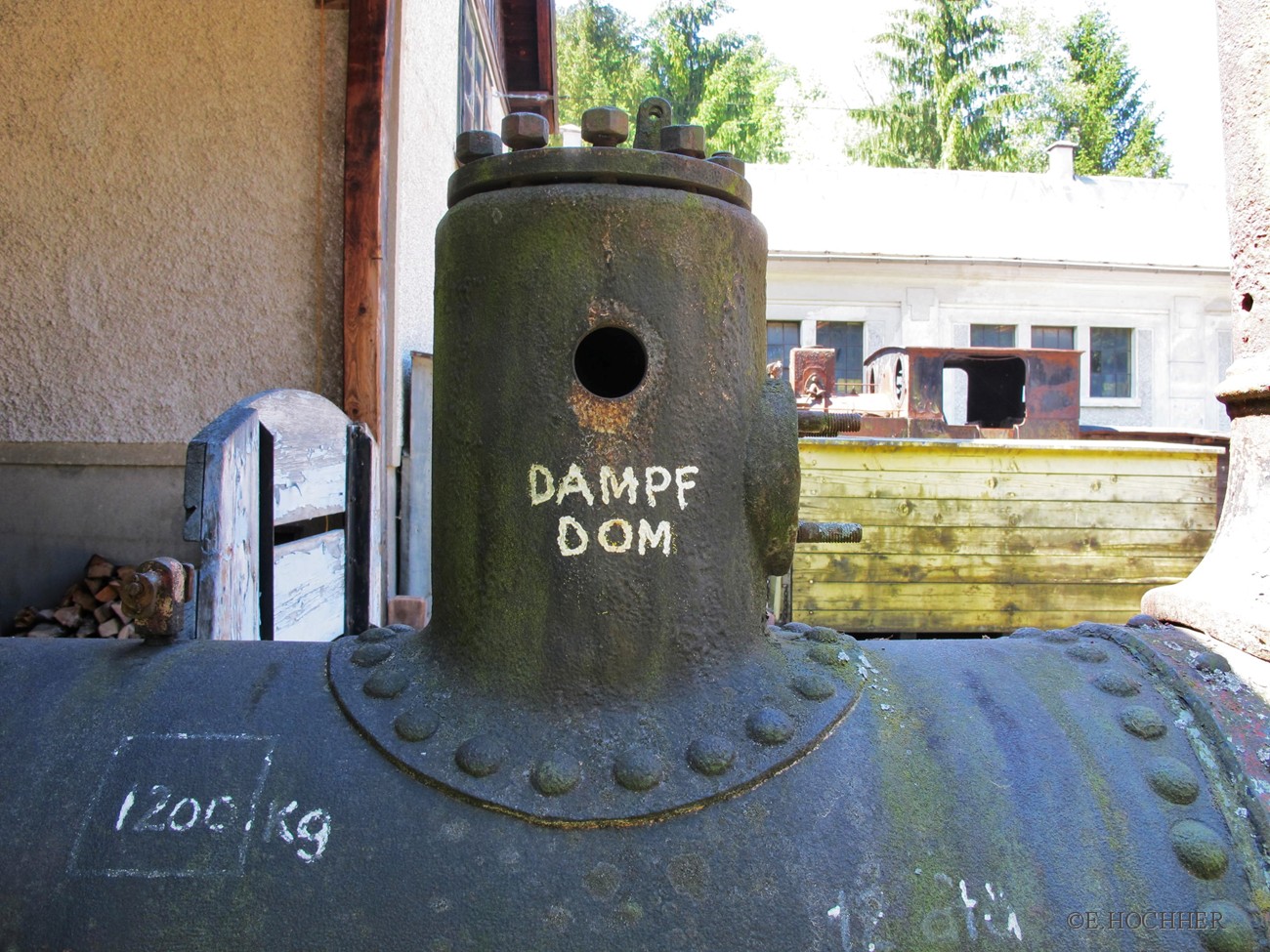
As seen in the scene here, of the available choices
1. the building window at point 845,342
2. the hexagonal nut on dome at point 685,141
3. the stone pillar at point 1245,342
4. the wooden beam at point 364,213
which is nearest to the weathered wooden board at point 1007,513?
the wooden beam at point 364,213

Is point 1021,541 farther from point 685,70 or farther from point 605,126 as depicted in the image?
point 685,70

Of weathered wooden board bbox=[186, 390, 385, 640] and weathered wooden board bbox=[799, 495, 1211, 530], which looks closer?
weathered wooden board bbox=[186, 390, 385, 640]

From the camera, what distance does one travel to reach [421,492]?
4879mm

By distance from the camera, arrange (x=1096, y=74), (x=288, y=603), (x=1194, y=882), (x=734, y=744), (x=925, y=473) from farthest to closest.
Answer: (x=1096, y=74)
(x=925, y=473)
(x=288, y=603)
(x=734, y=744)
(x=1194, y=882)

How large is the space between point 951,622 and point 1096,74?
2506 cm

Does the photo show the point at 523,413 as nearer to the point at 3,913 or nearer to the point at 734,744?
the point at 734,744

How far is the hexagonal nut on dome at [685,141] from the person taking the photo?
4.14ft

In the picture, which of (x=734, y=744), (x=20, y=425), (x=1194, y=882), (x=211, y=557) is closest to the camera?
(x=1194, y=882)

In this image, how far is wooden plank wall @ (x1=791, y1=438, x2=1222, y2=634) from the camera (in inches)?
223

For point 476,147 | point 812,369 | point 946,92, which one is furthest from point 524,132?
point 946,92

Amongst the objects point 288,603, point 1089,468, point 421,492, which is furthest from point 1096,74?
point 288,603

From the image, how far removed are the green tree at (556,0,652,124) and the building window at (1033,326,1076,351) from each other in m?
15.3

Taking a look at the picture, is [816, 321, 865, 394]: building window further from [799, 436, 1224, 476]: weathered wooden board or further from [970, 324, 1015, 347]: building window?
[799, 436, 1224, 476]: weathered wooden board
